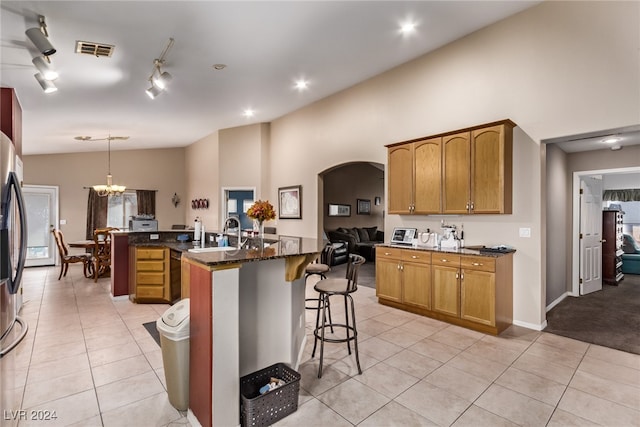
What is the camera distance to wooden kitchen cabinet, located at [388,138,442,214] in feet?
14.0

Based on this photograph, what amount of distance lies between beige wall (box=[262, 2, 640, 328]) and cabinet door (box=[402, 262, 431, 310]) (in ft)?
2.54

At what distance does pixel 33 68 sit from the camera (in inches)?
146

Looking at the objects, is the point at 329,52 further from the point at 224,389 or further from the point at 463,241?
the point at 224,389

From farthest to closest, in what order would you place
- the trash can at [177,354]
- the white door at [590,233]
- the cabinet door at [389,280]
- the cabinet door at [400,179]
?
the white door at [590,233], the cabinet door at [400,179], the cabinet door at [389,280], the trash can at [177,354]

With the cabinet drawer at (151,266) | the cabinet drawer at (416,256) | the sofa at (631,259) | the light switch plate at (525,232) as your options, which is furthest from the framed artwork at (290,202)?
the sofa at (631,259)

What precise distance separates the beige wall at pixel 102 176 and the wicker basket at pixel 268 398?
8523mm

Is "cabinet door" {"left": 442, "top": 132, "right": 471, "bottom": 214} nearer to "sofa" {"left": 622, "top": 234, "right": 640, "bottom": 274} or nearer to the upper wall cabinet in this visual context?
the upper wall cabinet

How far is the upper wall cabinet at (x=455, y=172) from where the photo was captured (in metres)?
3.71

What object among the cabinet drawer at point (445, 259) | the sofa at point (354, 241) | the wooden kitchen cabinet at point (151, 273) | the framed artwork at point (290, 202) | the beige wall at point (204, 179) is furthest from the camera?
the sofa at point (354, 241)

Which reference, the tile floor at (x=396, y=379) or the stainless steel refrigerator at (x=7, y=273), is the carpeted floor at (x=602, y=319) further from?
the stainless steel refrigerator at (x=7, y=273)

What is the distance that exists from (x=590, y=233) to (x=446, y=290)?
344cm

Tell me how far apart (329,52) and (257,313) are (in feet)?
11.7

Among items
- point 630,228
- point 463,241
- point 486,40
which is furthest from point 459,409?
point 630,228

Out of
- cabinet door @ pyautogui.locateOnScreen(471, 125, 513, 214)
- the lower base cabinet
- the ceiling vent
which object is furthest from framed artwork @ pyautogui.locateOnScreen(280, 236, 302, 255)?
the ceiling vent
